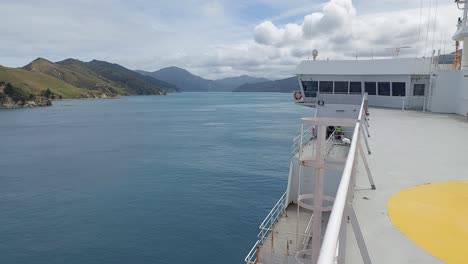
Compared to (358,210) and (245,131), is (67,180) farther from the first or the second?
(245,131)

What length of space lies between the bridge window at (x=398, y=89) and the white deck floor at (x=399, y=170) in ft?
44.3

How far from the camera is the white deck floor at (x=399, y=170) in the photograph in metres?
5.36

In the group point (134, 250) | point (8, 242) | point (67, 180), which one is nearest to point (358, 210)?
Answer: point (134, 250)

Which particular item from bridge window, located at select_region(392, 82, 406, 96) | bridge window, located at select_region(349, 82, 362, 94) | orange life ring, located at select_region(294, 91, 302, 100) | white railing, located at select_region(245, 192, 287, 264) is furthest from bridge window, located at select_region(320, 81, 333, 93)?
white railing, located at select_region(245, 192, 287, 264)

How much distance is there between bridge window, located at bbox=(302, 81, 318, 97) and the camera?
124ft

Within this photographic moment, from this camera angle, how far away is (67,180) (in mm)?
39719

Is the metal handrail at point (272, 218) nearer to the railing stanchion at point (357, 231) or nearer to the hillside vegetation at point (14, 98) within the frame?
the railing stanchion at point (357, 231)

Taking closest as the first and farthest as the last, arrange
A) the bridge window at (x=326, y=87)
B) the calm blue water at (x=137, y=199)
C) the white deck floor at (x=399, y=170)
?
the white deck floor at (x=399, y=170) < the calm blue water at (x=137, y=199) < the bridge window at (x=326, y=87)

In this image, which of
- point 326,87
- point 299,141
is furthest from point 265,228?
point 326,87

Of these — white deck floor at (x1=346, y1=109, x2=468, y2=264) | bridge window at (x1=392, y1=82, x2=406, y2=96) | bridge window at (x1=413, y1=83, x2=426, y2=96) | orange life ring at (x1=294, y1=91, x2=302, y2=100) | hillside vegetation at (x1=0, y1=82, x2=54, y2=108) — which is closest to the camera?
white deck floor at (x1=346, y1=109, x2=468, y2=264)

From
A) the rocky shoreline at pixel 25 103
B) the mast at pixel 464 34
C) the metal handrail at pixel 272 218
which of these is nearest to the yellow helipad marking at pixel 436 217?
the metal handrail at pixel 272 218

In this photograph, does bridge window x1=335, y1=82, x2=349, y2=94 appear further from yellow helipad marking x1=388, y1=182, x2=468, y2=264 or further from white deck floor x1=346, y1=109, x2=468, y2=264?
yellow helipad marking x1=388, y1=182, x2=468, y2=264

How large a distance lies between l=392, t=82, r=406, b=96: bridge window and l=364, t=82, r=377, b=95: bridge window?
1.84m

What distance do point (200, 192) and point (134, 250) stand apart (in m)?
12.2
